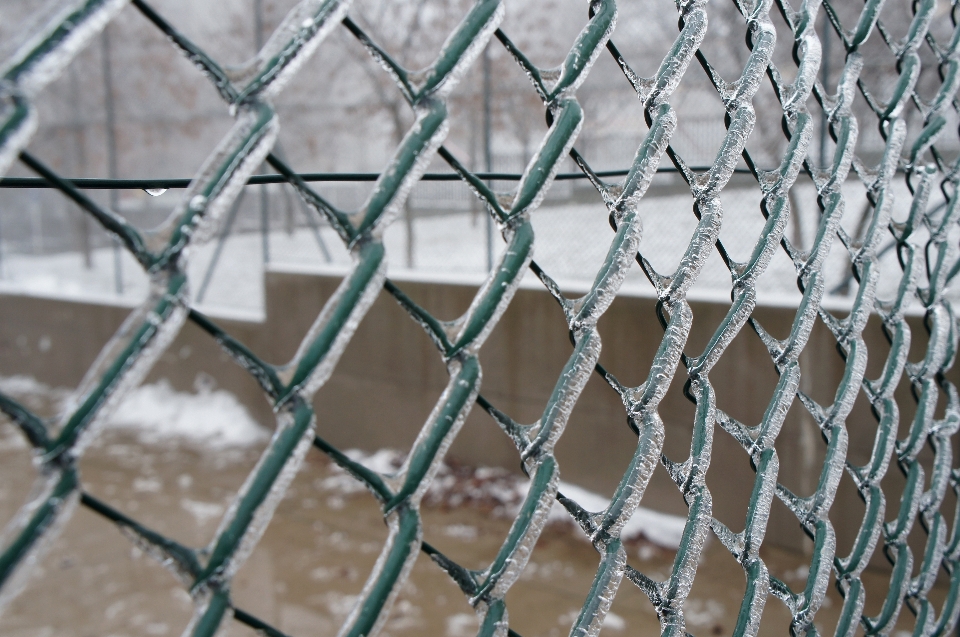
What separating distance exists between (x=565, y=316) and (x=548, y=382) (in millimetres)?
4438

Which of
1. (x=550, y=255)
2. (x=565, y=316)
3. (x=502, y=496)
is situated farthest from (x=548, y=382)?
(x=565, y=316)

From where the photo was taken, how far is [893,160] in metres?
1.28

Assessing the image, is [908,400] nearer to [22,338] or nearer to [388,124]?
[388,124]

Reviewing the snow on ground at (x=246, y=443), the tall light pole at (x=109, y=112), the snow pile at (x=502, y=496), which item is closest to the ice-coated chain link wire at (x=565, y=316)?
the snow pile at (x=502, y=496)

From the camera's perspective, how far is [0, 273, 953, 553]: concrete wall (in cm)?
427

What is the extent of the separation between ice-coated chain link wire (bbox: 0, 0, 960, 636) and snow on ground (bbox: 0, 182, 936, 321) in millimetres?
3175

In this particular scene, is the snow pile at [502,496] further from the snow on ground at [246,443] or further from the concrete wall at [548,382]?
the concrete wall at [548,382]

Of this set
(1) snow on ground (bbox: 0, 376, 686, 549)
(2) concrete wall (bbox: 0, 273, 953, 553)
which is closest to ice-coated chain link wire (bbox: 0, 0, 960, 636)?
(2) concrete wall (bbox: 0, 273, 953, 553)

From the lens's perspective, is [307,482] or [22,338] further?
[22,338]

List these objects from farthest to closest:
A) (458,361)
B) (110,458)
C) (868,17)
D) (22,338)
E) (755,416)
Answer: (22,338) → (110,458) → (755,416) → (868,17) → (458,361)

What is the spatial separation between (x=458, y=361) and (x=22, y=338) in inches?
390

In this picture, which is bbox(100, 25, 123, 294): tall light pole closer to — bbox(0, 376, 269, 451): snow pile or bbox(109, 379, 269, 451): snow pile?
bbox(0, 376, 269, 451): snow pile

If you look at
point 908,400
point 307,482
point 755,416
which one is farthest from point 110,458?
point 908,400

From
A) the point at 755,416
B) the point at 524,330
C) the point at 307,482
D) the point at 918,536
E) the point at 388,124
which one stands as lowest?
the point at 307,482
